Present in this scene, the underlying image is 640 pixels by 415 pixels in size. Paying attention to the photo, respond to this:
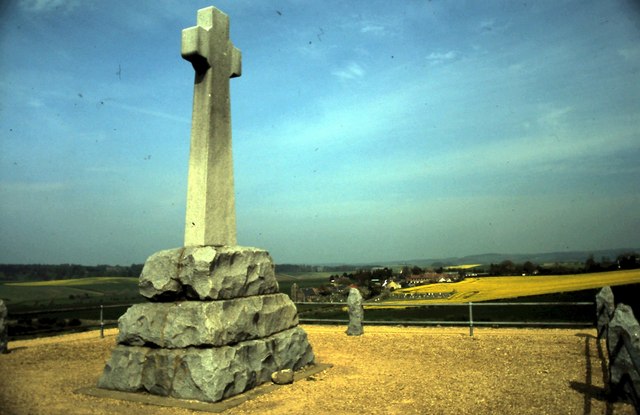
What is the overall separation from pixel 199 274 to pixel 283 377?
6.41 feet

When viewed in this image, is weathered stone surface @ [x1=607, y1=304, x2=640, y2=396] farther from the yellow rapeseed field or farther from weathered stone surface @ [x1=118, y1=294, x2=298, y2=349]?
the yellow rapeseed field

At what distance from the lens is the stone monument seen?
5.88m

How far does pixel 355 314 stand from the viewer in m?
12.0

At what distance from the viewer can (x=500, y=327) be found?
504 inches

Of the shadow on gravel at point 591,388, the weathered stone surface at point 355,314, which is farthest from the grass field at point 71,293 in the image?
the shadow on gravel at point 591,388

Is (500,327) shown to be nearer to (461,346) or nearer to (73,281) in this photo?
(461,346)

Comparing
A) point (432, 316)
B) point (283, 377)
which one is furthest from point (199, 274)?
point (432, 316)

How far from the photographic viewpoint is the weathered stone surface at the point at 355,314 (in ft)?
39.3

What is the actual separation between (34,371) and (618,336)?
30.4 feet

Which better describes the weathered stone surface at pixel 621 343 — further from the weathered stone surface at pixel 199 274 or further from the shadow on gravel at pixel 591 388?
the weathered stone surface at pixel 199 274

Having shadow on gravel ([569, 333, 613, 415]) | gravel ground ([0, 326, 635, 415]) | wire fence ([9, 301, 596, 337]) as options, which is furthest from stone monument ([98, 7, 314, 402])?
wire fence ([9, 301, 596, 337])

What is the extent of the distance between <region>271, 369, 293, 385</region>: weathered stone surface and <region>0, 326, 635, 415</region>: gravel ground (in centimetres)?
11

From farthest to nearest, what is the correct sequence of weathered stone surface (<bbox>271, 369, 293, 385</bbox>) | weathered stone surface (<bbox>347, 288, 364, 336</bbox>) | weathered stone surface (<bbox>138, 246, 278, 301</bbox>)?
weathered stone surface (<bbox>347, 288, 364, 336</bbox>)
weathered stone surface (<bbox>271, 369, 293, 385</bbox>)
weathered stone surface (<bbox>138, 246, 278, 301</bbox>)

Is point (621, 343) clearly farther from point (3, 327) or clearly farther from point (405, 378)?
point (3, 327)
